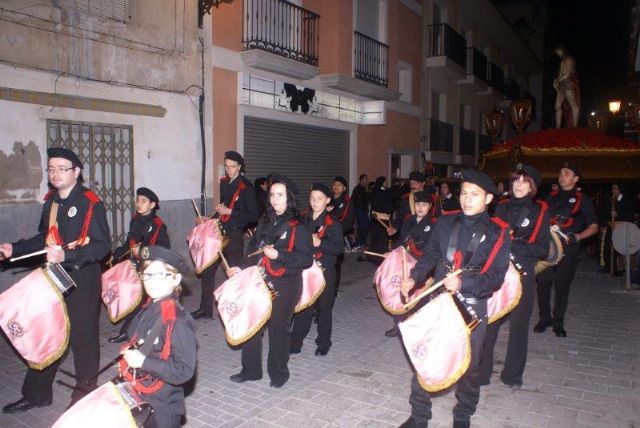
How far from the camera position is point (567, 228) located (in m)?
6.96

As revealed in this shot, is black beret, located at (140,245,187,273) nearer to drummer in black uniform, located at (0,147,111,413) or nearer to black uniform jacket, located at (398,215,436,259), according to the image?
drummer in black uniform, located at (0,147,111,413)

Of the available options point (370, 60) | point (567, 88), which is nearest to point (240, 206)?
point (567, 88)

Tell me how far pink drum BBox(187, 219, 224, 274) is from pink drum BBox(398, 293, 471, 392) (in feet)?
12.5

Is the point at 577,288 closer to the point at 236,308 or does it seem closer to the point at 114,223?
the point at 236,308

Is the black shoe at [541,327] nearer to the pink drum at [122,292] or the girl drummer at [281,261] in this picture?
the girl drummer at [281,261]

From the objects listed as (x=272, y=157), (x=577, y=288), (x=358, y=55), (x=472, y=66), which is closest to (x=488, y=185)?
(x=577, y=288)

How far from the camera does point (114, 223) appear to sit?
962cm

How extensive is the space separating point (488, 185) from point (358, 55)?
43.4 ft

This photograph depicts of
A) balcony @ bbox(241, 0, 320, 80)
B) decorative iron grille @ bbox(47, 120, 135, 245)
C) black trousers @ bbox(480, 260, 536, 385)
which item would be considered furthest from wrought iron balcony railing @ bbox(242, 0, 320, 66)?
black trousers @ bbox(480, 260, 536, 385)

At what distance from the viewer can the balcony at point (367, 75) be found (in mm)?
15164

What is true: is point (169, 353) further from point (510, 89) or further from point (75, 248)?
point (510, 89)

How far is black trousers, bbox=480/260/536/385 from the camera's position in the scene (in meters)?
5.20

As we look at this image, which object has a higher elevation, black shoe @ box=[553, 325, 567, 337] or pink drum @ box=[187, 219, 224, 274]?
pink drum @ box=[187, 219, 224, 274]

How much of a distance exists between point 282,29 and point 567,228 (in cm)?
937
